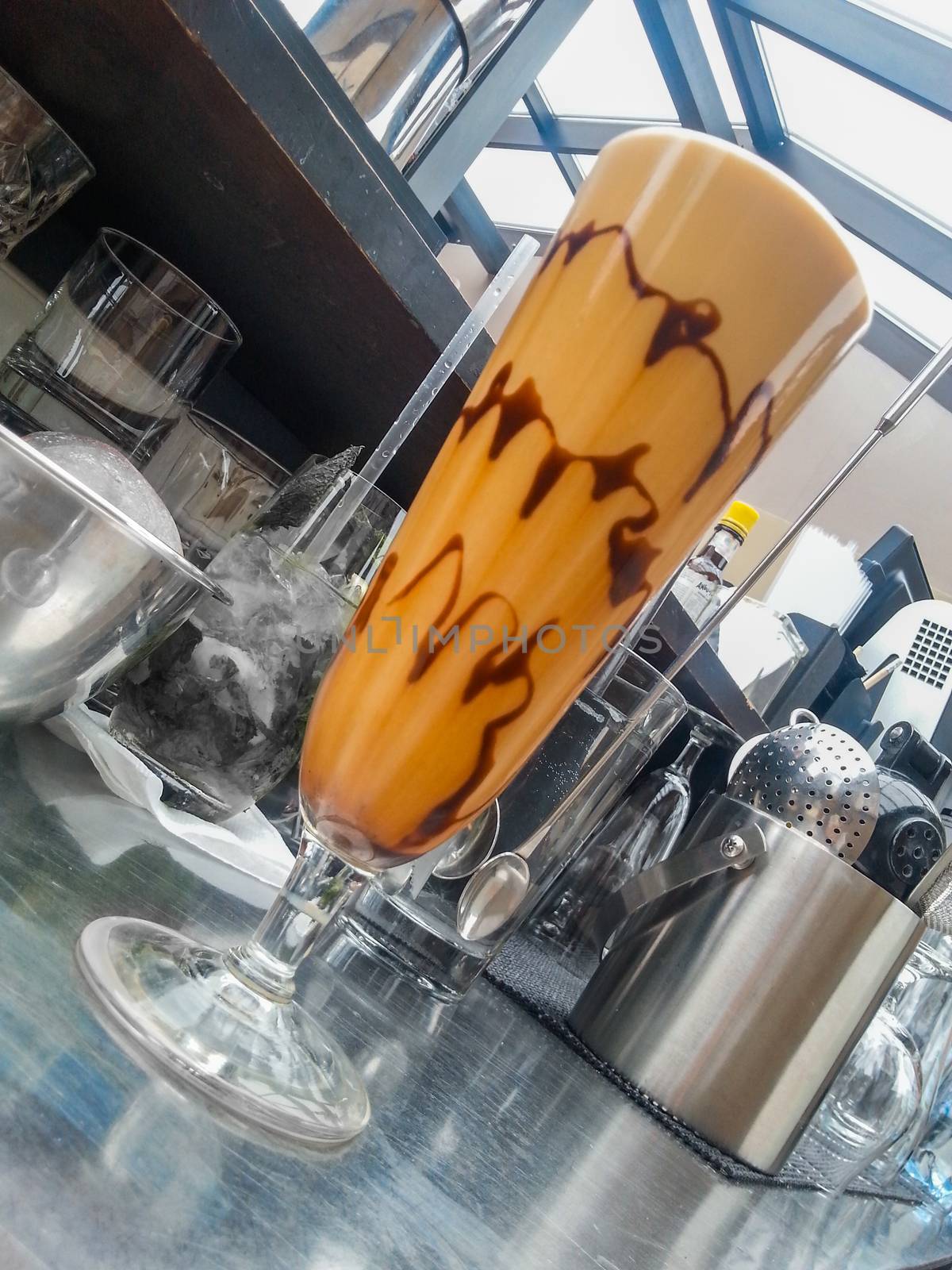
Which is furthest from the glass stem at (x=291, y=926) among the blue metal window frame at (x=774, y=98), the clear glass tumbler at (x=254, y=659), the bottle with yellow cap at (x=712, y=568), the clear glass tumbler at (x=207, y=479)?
the blue metal window frame at (x=774, y=98)

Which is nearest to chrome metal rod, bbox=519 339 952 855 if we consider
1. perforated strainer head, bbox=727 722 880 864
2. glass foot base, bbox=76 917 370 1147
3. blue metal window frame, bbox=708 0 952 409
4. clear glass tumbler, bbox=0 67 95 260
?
perforated strainer head, bbox=727 722 880 864

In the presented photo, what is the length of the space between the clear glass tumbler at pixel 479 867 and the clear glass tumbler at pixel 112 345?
0.82ft

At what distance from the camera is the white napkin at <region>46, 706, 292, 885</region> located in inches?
15.9

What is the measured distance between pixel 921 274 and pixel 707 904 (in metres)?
2.49

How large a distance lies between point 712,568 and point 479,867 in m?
0.66

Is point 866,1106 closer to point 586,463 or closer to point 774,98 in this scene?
point 586,463

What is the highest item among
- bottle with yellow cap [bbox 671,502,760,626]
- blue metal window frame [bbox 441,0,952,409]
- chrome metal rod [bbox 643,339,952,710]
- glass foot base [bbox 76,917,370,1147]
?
blue metal window frame [bbox 441,0,952,409]

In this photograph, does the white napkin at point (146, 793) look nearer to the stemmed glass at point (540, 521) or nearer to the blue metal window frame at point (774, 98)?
the stemmed glass at point (540, 521)

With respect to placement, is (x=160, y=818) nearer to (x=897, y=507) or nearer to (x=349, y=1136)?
(x=349, y=1136)

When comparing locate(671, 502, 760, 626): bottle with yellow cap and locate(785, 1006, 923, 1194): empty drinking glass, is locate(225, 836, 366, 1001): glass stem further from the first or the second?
locate(671, 502, 760, 626): bottle with yellow cap

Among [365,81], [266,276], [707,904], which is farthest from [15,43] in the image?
[707,904]

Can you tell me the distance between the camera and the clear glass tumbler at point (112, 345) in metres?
0.43

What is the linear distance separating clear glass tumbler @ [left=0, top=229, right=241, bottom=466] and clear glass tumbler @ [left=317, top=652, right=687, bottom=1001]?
0.82ft

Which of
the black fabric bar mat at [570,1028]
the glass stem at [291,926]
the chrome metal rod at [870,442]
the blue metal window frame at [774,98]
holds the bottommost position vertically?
the black fabric bar mat at [570,1028]
